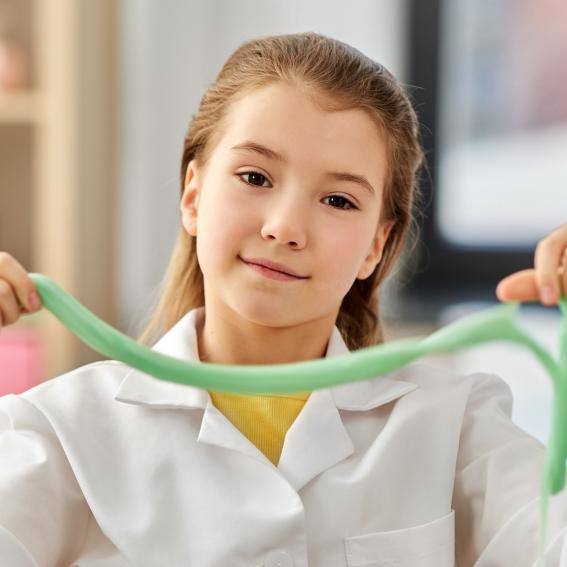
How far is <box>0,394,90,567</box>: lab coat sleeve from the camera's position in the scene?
87 cm

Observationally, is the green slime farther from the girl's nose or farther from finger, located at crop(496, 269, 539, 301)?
the girl's nose

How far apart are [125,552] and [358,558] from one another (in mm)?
201

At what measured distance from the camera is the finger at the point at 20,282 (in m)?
0.81

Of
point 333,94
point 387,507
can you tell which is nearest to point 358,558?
point 387,507

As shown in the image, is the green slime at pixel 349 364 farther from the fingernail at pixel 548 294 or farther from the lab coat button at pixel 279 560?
the lab coat button at pixel 279 560

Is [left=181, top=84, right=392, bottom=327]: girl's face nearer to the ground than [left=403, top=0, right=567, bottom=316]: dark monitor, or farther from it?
farther from it

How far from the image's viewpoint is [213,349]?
3.51 ft

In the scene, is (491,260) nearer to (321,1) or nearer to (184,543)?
(321,1)

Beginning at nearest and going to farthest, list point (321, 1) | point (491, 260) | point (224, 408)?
point (224, 408) < point (321, 1) < point (491, 260)

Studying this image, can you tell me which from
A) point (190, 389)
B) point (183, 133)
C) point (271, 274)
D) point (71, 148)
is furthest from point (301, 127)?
point (183, 133)

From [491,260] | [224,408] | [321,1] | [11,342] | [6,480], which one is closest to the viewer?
[6,480]

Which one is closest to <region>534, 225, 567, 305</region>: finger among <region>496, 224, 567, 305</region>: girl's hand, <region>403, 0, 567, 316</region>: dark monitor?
<region>496, 224, 567, 305</region>: girl's hand

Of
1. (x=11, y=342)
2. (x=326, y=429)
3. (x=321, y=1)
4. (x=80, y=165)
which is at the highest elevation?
(x=321, y=1)

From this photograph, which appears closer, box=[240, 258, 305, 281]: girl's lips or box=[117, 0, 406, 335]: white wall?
box=[240, 258, 305, 281]: girl's lips
